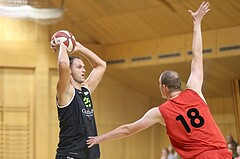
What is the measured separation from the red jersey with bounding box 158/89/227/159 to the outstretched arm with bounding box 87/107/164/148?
9cm

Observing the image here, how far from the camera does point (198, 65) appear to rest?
224 inches

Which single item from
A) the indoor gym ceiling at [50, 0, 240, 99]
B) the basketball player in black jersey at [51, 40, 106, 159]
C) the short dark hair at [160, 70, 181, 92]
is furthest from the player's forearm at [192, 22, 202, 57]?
the indoor gym ceiling at [50, 0, 240, 99]

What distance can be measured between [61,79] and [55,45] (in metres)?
0.50

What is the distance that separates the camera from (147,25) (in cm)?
1488

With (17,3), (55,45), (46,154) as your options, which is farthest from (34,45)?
(55,45)

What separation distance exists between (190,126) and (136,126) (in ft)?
1.84

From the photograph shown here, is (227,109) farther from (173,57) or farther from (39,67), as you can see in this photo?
(39,67)

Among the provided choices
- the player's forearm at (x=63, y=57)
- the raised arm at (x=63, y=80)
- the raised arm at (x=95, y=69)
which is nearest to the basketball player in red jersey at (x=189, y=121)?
the raised arm at (x=63, y=80)

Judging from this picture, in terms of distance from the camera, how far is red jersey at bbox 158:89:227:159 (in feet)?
17.4

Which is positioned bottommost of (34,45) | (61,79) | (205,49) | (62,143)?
(62,143)

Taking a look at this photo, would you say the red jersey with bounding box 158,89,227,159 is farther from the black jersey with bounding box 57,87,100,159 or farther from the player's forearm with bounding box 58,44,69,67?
the player's forearm with bounding box 58,44,69,67

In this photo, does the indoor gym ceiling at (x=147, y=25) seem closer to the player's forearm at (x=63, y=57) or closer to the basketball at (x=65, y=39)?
the basketball at (x=65, y=39)

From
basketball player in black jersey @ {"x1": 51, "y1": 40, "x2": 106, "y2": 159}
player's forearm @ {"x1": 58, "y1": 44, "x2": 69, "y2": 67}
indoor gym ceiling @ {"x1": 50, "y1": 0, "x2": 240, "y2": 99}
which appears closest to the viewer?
player's forearm @ {"x1": 58, "y1": 44, "x2": 69, "y2": 67}

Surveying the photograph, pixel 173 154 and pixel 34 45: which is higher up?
pixel 34 45
